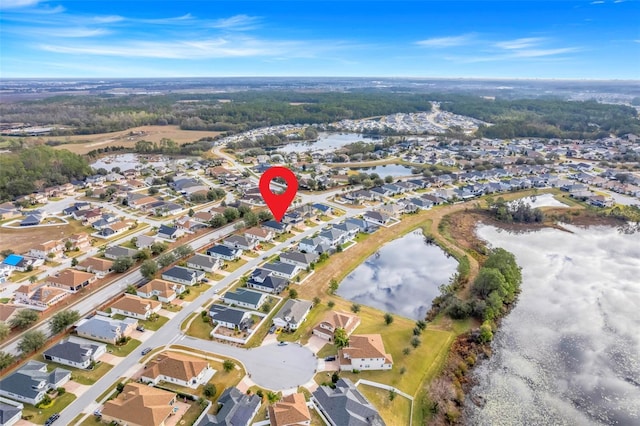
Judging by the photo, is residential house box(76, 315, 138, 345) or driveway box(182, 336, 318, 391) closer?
driveway box(182, 336, 318, 391)

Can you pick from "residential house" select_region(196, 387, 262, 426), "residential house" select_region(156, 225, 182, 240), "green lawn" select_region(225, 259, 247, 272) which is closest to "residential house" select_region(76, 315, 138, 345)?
"residential house" select_region(196, 387, 262, 426)

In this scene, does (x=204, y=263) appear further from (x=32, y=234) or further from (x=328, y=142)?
(x=328, y=142)

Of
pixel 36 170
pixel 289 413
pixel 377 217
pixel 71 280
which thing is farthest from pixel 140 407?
pixel 36 170

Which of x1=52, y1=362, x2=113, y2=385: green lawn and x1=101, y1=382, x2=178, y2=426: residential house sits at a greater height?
x1=101, y1=382, x2=178, y2=426: residential house

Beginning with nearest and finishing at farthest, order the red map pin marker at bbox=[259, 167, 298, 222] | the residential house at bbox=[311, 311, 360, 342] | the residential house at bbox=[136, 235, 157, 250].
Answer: the residential house at bbox=[311, 311, 360, 342] < the red map pin marker at bbox=[259, 167, 298, 222] < the residential house at bbox=[136, 235, 157, 250]

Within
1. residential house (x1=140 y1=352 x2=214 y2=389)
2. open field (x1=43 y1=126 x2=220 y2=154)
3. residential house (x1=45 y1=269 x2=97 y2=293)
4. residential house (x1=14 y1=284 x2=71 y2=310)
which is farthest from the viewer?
open field (x1=43 y1=126 x2=220 y2=154)

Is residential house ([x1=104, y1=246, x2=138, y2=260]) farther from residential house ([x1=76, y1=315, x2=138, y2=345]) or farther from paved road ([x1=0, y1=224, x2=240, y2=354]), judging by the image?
residential house ([x1=76, y1=315, x2=138, y2=345])

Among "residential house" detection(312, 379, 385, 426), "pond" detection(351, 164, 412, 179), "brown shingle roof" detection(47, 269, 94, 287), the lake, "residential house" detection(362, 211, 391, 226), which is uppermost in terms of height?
"pond" detection(351, 164, 412, 179)
